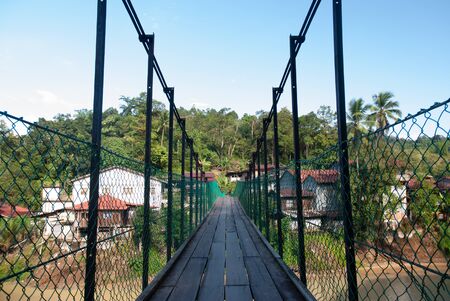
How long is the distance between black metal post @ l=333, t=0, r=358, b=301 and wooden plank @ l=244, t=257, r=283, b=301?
0.65m

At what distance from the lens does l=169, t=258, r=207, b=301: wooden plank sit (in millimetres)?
1785

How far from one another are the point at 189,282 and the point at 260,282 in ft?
1.63

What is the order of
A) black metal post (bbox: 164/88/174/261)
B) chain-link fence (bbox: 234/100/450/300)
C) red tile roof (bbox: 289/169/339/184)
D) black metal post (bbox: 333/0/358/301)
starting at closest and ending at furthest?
1. chain-link fence (bbox: 234/100/450/300)
2. black metal post (bbox: 333/0/358/301)
3. red tile roof (bbox: 289/169/339/184)
4. black metal post (bbox: 164/88/174/261)

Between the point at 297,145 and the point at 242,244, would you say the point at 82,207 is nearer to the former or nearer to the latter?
the point at 297,145

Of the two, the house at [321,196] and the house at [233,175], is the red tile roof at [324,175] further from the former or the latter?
the house at [233,175]

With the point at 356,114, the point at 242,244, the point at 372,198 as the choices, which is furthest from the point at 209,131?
the point at 372,198

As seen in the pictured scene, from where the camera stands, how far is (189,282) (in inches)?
81.0

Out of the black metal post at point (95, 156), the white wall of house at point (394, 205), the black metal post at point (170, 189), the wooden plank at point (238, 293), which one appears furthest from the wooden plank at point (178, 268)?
the white wall of house at point (394, 205)

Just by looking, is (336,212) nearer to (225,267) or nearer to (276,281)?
(276,281)

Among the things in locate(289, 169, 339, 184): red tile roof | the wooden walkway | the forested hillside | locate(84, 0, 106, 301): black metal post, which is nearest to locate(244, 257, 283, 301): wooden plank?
the wooden walkway

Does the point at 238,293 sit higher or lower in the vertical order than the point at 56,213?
lower

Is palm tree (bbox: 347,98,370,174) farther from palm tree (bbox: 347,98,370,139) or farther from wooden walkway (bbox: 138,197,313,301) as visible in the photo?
wooden walkway (bbox: 138,197,313,301)

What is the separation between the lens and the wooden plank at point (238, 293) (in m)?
1.75

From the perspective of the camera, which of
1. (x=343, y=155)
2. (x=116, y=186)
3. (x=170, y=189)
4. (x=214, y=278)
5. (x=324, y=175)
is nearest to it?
(x=343, y=155)
